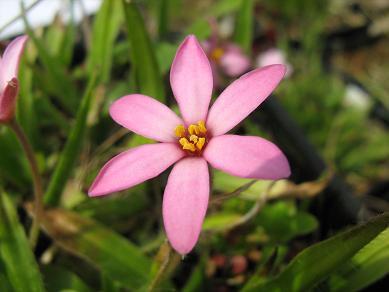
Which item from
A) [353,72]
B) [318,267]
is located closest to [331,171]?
[318,267]

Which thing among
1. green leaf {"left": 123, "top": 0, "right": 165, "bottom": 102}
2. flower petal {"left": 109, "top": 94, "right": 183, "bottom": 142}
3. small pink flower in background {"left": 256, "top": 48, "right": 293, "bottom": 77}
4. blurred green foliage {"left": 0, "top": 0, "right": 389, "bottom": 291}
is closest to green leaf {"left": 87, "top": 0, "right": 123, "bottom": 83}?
blurred green foliage {"left": 0, "top": 0, "right": 389, "bottom": 291}

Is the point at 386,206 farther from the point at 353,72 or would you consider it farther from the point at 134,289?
the point at 353,72

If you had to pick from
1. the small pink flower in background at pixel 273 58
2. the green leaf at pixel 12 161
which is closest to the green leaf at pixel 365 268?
the green leaf at pixel 12 161

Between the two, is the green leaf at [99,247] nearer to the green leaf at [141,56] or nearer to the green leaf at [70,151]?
the green leaf at [70,151]

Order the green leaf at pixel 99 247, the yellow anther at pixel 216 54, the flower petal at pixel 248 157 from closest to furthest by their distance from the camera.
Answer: the flower petal at pixel 248 157 → the green leaf at pixel 99 247 → the yellow anther at pixel 216 54

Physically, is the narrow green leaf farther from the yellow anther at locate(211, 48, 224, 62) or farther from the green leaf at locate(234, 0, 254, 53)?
the green leaf at locate(234, 0, 254, 53)

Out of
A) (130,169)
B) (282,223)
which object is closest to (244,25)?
(282,223)
